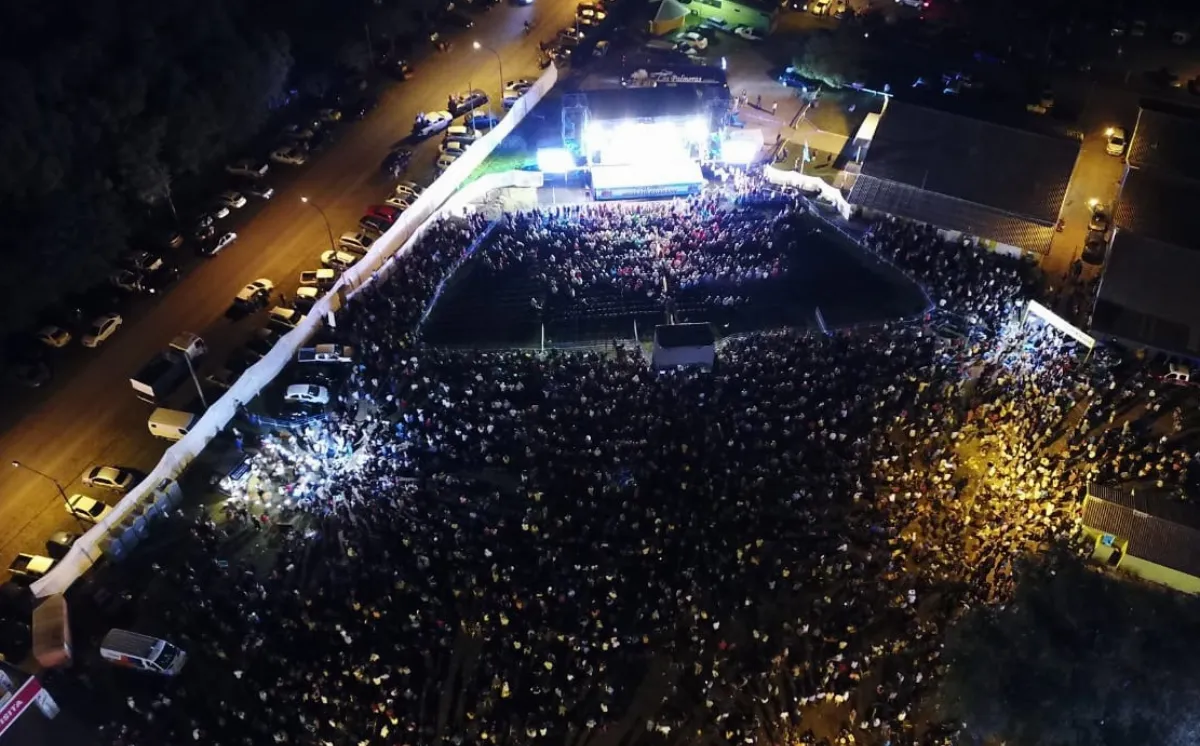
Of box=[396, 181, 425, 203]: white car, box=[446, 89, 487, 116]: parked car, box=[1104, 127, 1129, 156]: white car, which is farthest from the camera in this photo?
box=[446, 89, 487, 116]: parked car

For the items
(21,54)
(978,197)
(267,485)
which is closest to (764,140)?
Result: (978,197)

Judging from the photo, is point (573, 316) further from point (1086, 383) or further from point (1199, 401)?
point (1199, 401)

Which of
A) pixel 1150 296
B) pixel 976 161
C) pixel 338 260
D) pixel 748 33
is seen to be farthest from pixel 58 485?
pixel 748 33

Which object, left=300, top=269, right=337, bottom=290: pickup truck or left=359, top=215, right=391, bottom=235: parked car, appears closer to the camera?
left=300, top=269, right=337, bottom=290: pickup truck

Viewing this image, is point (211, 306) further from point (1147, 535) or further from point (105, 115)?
point (1147, 535)

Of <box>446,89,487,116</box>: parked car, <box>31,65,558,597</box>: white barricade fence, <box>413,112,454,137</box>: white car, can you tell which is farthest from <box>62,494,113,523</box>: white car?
<box>446,89,487,116</box>: parked car

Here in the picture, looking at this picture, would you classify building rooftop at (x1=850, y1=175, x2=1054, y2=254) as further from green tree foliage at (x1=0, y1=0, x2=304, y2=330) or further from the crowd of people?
green tree foliage at (x1=0, y1=0, x2=304, y2=330)

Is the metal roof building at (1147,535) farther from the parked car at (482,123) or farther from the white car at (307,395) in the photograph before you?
the parked car at (482,123)
